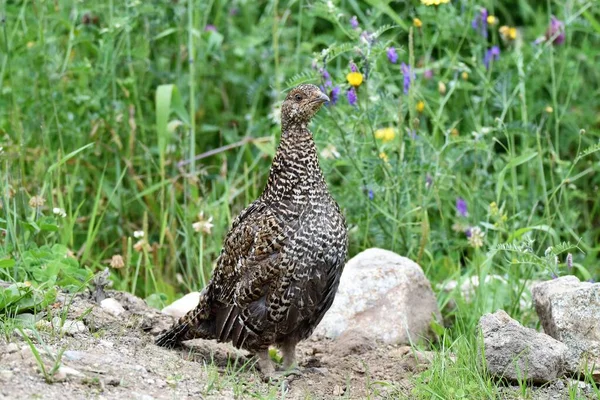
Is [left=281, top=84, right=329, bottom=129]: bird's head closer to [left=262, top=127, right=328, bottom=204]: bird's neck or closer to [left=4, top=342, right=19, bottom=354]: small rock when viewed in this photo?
[left=262, top=127, right=328, bottom=204]: bird's neck

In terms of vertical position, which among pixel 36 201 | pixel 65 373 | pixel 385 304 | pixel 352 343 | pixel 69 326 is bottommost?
pixel 352 343

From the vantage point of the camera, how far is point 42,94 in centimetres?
668

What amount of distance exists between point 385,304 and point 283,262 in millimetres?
909

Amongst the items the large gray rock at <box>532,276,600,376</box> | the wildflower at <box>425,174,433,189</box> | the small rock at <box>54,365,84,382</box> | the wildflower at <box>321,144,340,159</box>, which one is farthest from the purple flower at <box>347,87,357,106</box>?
the small rock at <box>54,365,84,382</box>

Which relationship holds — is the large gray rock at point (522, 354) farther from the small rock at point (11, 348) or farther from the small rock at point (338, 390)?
the small rock at point (11, 348)

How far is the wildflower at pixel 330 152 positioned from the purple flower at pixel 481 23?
121 cm

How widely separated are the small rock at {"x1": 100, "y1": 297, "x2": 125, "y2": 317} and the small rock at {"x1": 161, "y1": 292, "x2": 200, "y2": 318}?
0.31 meters

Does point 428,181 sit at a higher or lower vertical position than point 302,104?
lower

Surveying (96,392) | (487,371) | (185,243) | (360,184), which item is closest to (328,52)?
(360,184)

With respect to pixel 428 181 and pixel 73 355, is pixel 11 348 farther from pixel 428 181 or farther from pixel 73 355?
pixel 428 181

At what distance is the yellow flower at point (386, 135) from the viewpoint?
244 inches

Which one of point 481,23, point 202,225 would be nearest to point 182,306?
point 202,225

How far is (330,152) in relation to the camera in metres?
6.15

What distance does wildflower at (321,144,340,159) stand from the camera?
620cm
